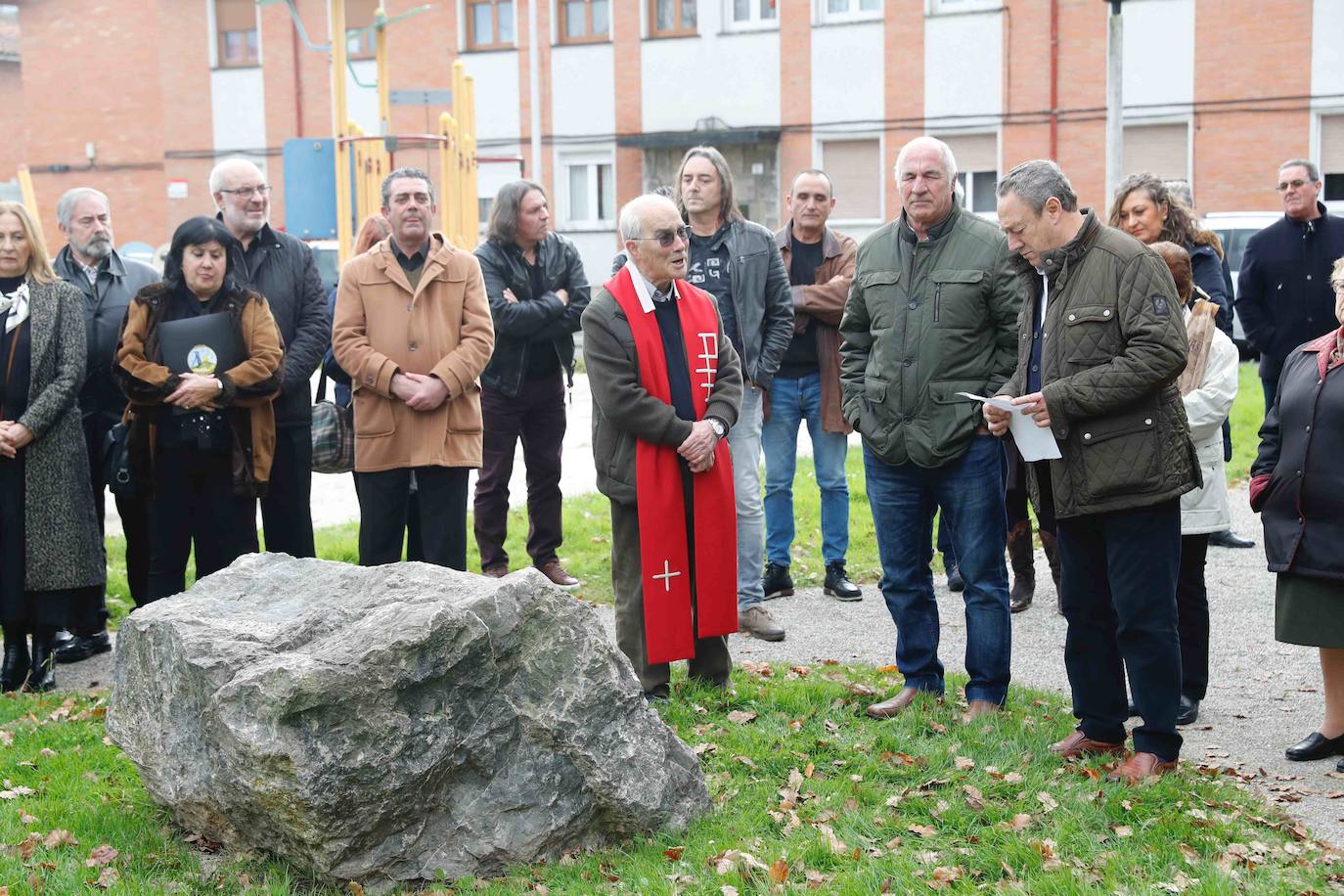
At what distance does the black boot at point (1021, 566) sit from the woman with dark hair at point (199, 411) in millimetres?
3990

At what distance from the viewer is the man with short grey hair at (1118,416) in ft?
16.3

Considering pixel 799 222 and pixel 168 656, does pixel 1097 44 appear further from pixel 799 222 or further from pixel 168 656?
pixel 168 656

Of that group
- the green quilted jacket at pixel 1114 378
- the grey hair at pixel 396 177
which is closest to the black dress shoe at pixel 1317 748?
the green quilted jacket at pixel 1114 378

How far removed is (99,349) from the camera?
7543 mm

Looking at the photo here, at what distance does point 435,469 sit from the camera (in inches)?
280

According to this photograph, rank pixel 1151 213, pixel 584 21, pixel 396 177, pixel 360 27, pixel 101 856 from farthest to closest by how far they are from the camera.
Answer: pixel 360 27, pixel 584 21, pixel 396 177, pixel 1151 213, pixel 101 856

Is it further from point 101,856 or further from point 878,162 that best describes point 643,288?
point 878,162

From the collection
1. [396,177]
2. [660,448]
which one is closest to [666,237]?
[660,448]

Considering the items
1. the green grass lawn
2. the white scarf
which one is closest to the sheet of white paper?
the green grass lawn

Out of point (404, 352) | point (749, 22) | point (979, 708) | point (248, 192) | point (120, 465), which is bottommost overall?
point (979, 708)

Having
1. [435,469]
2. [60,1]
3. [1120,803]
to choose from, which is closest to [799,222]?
[435,469]

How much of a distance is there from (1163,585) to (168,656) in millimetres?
3417

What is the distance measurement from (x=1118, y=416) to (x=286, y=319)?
425cm

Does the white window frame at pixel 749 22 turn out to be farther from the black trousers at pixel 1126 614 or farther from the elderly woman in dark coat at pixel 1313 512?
the black trousers at pixel 1126 614
